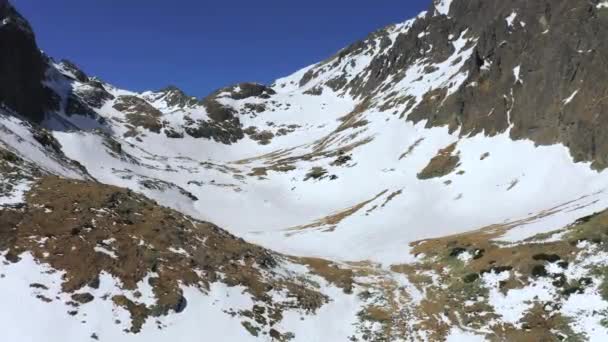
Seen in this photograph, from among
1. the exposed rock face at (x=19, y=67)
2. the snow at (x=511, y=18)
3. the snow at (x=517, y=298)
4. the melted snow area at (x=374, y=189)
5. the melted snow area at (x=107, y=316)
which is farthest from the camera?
the exposed rock face at (x=19, y=67)

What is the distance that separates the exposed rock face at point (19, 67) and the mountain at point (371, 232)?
1459 inches

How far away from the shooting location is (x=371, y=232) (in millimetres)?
76250

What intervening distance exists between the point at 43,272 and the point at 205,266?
10.3 meters

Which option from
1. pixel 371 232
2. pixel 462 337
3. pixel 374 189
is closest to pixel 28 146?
pixel 371 232

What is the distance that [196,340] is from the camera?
1043 inches

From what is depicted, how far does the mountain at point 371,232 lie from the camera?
2827 cm

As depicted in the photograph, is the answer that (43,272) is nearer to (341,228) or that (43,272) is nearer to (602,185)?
(341,228)

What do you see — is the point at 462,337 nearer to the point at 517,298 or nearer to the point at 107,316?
the point at 517,298

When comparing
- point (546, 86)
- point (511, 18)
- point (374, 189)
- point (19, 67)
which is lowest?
point (374, 189)

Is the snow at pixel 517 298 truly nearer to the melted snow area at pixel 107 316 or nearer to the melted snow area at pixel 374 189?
the melted snow area at pixel 107 316

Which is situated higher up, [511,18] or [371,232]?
[511,18]

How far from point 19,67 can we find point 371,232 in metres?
136

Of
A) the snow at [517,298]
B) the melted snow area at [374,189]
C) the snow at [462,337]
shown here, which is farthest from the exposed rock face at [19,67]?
the snow at [462,337]

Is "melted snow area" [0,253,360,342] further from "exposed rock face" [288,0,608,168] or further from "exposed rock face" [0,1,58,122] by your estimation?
"exposed rock face" [0,1,58,122]
